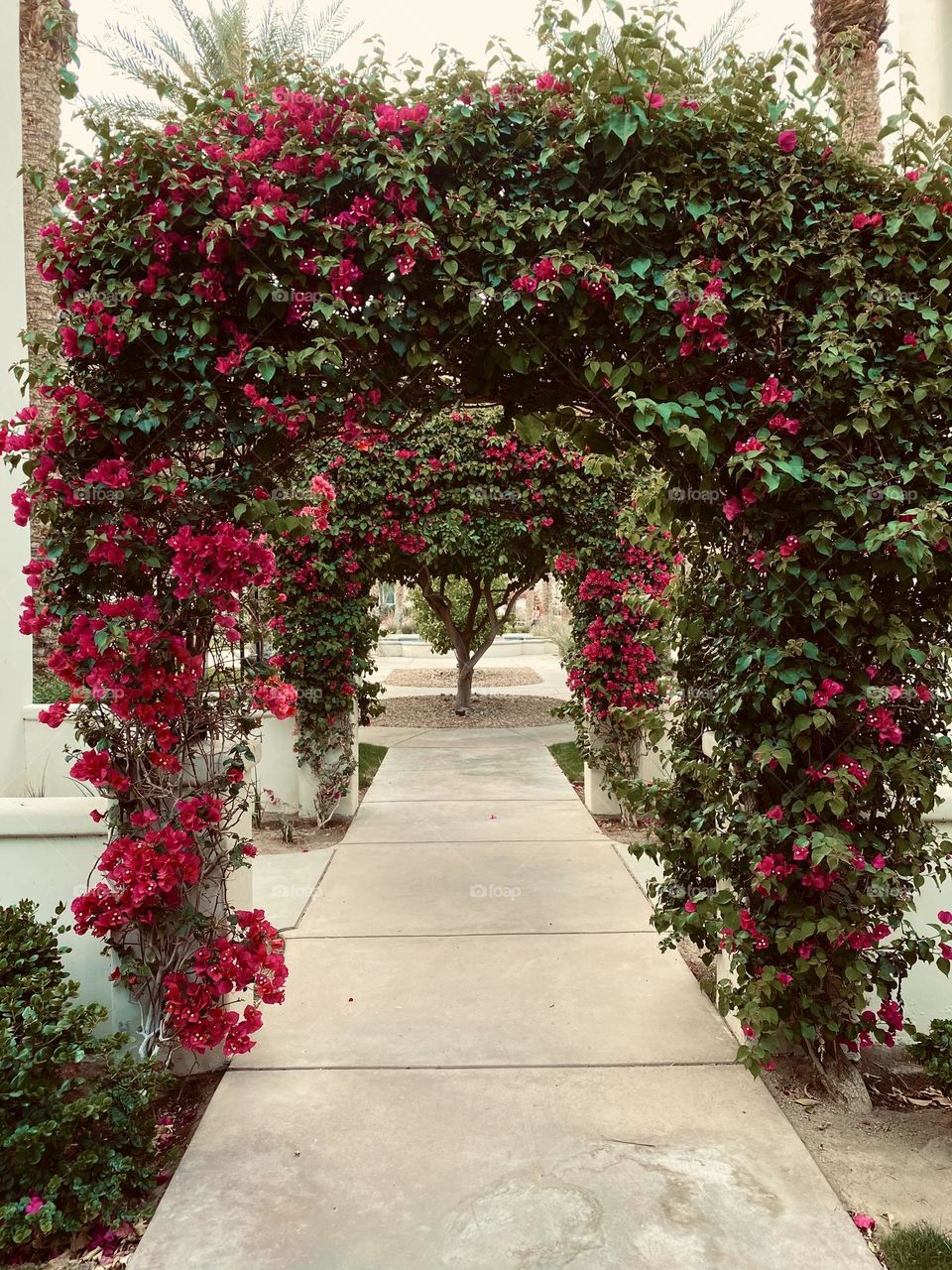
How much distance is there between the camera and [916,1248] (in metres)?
2.45

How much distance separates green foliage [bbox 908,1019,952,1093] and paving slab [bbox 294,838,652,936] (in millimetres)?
1827

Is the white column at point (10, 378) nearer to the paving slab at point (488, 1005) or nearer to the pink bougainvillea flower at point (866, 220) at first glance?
the paving slab at point (488, 1005)

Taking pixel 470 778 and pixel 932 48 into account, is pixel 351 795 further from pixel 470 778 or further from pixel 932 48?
pixel 932 48

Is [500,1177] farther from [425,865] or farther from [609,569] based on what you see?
[609,569]

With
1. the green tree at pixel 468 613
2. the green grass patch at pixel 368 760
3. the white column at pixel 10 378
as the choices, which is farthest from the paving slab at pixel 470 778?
the white column at pixel 10 378

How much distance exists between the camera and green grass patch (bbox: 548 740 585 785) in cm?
888

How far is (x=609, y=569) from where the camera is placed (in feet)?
23.5

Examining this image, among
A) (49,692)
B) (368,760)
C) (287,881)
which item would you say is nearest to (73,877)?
(287,881)

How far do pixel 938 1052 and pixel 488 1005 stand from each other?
172 cm

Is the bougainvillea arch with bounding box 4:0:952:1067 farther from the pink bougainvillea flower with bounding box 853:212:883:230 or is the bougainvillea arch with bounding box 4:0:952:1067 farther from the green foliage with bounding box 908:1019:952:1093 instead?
the green foliage with bounding box 908:1019:952:1093

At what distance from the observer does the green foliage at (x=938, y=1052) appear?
304 centimetres

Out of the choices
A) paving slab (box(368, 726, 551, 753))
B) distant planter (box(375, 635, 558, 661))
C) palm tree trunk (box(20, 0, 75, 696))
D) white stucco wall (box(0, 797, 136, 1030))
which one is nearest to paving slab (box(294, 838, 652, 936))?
→ white stucco wall (box(0, 797, 136, 1030))

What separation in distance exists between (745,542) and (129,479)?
2108 mm

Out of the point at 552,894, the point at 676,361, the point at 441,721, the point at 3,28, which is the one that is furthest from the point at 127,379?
the point at 441,721
